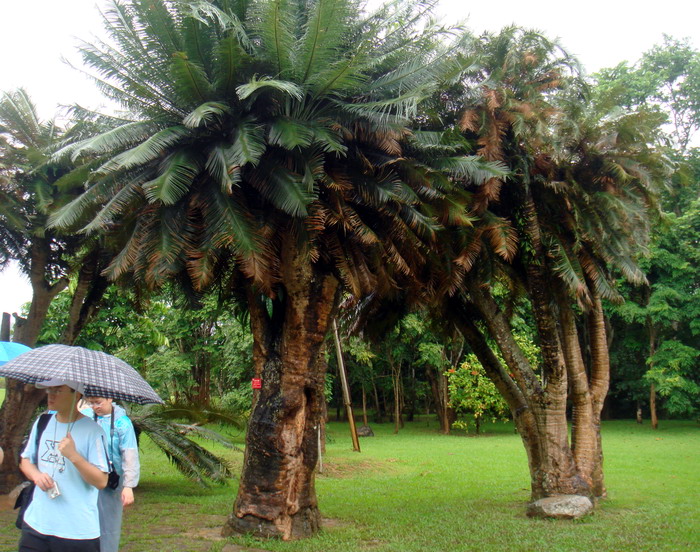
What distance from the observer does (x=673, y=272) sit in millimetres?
30359

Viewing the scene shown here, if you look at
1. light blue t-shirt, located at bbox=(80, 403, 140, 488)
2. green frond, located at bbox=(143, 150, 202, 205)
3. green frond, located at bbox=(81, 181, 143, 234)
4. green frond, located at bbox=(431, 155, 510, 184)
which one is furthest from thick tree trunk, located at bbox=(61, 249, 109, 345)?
light blue t-shirt, located at bbox=(80, 403, 140, 488)

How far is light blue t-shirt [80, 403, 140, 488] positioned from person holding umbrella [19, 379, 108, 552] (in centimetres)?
31

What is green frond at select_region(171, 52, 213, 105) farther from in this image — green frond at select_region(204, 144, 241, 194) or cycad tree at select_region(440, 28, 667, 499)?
cycad tree at select_region(440, 28, 667, 499)

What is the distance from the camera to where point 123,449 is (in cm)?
479

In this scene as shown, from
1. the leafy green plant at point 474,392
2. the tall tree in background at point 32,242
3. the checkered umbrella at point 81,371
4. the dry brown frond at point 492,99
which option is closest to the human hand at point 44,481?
the checkered umbrella at point 81,371

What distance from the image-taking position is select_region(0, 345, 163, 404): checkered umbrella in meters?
4.54

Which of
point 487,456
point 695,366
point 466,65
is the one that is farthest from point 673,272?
point 466,65

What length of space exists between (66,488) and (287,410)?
4.84m

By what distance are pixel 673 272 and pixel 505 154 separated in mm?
23667

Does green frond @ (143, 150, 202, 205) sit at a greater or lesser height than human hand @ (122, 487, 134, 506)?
greater

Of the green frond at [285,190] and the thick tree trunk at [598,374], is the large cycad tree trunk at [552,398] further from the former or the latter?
the green frond at [285,190]

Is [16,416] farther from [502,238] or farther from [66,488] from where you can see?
[502,238]

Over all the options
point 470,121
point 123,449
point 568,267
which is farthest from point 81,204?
point 568,267

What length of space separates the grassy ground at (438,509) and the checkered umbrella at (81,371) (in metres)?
3.91
